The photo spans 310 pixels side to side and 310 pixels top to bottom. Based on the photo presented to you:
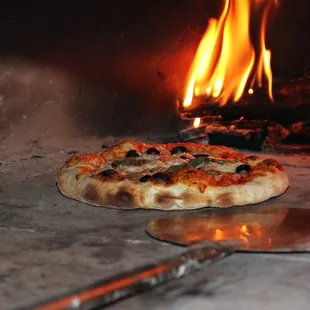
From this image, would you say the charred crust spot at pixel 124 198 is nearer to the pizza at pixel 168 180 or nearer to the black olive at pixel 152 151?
the pizza at pixel 168 180

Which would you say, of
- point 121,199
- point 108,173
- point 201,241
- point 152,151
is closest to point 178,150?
point 152,151

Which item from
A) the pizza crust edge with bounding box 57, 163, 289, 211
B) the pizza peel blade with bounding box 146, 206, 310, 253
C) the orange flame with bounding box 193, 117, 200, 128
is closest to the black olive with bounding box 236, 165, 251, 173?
the pizza crust edge with bounding box 57, 163, 289, 211

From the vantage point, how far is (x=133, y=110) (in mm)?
3904

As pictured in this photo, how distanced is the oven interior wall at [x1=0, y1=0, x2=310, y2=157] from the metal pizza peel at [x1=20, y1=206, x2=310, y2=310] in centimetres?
132

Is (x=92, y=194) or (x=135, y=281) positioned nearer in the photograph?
(x=135, y=281)

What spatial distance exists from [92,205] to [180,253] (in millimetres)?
649

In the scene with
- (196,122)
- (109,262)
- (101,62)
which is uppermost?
(101,62)

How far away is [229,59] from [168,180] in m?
2.23

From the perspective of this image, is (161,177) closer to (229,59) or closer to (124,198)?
(124,198)

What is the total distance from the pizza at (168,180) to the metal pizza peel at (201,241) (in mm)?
58

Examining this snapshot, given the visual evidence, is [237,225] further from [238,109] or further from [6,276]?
[238,109]

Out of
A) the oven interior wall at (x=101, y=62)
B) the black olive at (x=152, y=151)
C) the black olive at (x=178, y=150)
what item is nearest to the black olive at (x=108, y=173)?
the black olive at (x=152, y=151)

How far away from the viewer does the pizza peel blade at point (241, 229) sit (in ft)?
6.06

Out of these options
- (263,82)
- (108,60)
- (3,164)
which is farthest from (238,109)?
(3,164)
